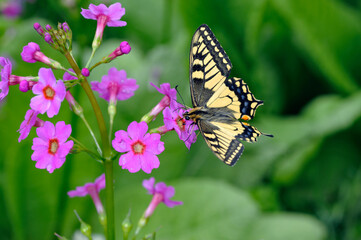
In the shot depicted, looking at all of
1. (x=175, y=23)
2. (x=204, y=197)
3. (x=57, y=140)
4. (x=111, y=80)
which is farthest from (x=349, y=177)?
(x=57, y=140)

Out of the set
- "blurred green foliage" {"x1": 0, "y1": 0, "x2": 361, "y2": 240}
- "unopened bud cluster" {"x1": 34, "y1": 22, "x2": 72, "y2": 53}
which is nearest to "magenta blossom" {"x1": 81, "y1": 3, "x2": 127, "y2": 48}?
"unopened bud cluster" {"x1": 34, "y1": 22, "x2": 72, "y2": 53}

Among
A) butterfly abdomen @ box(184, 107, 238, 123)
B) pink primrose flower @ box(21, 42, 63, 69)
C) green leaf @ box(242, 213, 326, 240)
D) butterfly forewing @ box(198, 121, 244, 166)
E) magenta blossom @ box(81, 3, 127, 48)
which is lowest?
green leaf @ box(242, 213, 326, 240)

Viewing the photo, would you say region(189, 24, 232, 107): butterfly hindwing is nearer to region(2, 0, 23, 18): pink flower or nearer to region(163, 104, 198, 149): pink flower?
region(163, 104, 198, 149): pink flower

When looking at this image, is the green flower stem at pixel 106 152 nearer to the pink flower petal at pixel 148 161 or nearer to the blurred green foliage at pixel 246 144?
the pink flower petal at pixel 148 161

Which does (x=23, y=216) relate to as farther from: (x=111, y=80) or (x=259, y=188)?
(x=111, y=80)

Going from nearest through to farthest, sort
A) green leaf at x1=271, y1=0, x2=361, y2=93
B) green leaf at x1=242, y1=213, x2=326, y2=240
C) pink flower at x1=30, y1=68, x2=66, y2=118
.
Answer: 1. pink flower at x1=30, y1=68, x2=66, y2=118
2. green leaf at x1=242, y1=213, x2=326, y2=240
3. green leaf at x1=271, y1=0, x2=361, y2=93
